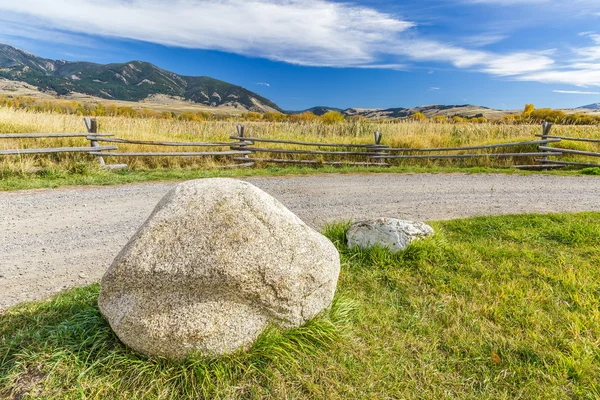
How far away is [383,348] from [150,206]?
5615 millimetres

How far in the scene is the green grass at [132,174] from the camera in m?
8.62

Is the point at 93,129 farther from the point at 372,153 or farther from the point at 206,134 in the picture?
the point at 372,153

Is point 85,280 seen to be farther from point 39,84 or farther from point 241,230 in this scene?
point 39,84

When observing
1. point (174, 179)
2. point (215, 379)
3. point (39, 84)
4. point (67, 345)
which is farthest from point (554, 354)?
point (39, 84)

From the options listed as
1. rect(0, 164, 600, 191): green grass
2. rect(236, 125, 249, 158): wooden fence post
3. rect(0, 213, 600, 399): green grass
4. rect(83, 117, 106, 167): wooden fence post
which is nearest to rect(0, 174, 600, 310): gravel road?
rect(0, 164, 600, 191): green grass

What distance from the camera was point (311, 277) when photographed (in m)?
2.59

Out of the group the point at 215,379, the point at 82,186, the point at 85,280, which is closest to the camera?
the point at 215,379

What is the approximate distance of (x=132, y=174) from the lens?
10.1 metres

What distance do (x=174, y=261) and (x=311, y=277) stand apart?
969 mm

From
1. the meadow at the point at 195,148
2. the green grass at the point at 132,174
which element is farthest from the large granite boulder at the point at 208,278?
the meadow at the point at 195,148

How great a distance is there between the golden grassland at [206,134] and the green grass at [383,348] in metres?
8.67

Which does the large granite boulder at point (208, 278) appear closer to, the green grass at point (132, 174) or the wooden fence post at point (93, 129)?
the green grass at point (132, 174)

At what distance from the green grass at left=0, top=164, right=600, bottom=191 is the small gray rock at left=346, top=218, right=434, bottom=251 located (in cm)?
622

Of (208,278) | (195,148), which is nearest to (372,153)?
(195,148)
